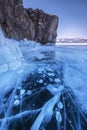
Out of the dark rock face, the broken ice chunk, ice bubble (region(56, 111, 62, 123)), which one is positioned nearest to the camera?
ice bubble (region(56, 111, 62, 123))

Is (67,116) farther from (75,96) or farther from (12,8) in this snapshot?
(12,8)

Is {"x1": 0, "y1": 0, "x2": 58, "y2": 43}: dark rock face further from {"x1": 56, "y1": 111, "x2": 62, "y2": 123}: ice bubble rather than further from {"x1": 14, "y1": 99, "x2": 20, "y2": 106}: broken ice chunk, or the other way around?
{"x1": 56, "y1": 111, "x2": 62, "y2": 123}: ice bubble

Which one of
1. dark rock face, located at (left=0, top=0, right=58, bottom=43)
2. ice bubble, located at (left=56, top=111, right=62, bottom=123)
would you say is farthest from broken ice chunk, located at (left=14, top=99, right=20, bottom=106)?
dark rock face, located at (left=0, top=0, right=58, bottom=43)

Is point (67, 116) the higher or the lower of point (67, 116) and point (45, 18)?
the higher

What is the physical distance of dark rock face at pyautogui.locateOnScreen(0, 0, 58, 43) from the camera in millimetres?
29328

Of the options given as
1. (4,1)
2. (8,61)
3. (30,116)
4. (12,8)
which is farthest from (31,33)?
(30,116)

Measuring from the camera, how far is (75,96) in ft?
8.29

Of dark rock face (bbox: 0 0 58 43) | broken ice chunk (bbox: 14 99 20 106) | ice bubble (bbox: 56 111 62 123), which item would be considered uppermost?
ice bubble (bbox: 56 111 62 123)

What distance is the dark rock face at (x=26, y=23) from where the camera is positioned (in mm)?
29328

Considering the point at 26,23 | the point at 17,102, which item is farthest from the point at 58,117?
the point at 26,23

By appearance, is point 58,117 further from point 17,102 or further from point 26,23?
point 26,23

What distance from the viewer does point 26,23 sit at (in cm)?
3553

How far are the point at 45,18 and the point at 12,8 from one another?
1208 centimetres

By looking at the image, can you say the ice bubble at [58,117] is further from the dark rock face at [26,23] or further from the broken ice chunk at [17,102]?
the dark rock face at [26,23]
